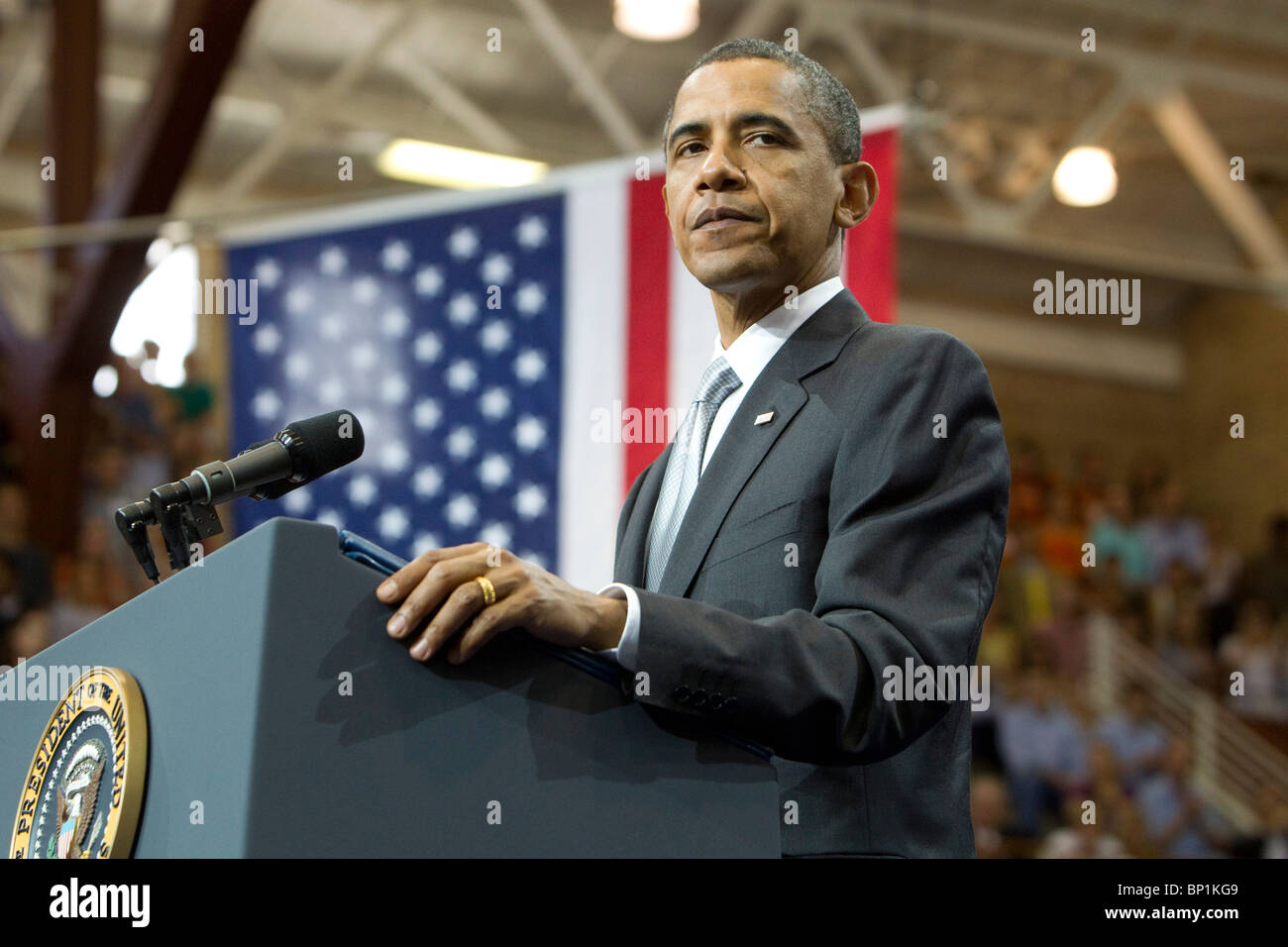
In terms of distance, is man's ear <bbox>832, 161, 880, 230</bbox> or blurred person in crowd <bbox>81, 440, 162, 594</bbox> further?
blurred person in crowd <bbox>81, 440, 162, 594</bbox>

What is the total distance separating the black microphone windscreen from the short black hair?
0.54 meters

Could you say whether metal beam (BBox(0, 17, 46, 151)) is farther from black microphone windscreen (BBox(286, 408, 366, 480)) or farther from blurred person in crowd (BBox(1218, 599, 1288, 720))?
black microphone windscreen (BBox(286, 408, 366, 480))

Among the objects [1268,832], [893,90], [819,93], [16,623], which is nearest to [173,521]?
[819,93]

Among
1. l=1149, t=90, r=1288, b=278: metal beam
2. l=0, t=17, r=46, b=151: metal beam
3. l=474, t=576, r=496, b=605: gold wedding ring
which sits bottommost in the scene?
l=474, t=576, r=496, b=605: gold wedding ring

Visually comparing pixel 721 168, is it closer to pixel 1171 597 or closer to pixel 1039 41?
pixel 1039 41

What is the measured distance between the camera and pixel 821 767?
4.63ft

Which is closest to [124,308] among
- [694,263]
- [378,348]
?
[378,348]

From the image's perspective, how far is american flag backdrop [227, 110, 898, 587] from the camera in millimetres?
4941

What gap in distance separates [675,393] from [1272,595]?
6745 mm

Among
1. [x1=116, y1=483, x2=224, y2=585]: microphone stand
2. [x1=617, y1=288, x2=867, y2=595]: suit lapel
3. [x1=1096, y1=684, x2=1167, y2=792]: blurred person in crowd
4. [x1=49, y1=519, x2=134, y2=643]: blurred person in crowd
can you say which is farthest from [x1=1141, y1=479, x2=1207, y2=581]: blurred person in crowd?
[x1=116, y1=483, x2=224, y2=585]: microphone stand
